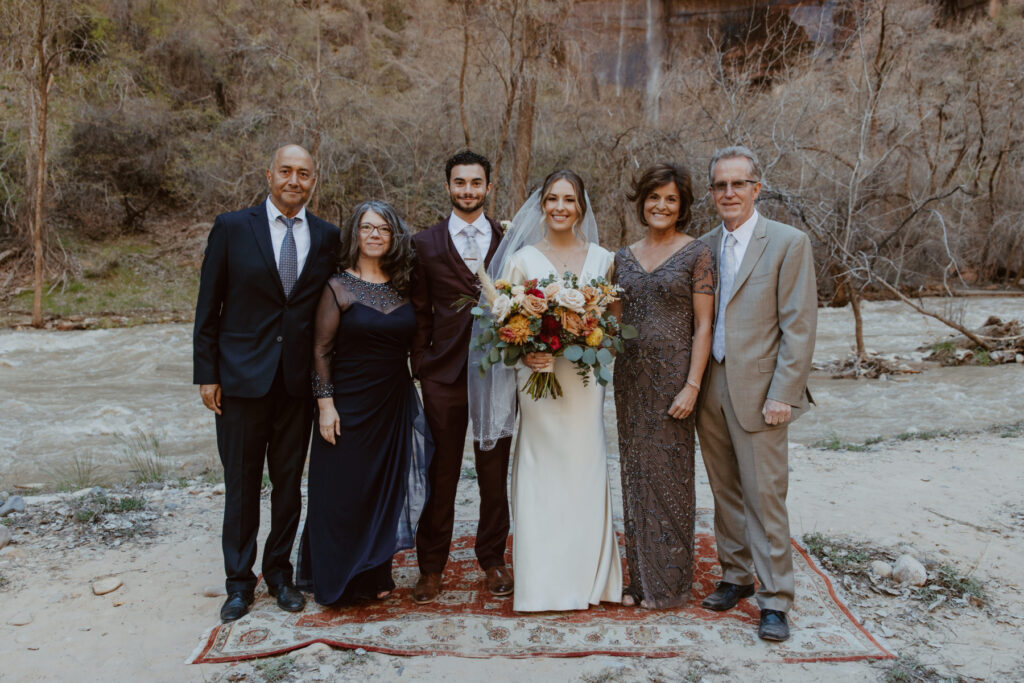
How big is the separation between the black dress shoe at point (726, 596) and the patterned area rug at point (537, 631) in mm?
33

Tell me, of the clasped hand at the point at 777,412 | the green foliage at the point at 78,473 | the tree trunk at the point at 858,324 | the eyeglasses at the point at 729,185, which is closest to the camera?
the clasped hand at the point at 777,412

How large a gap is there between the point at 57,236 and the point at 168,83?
7520 millimetres

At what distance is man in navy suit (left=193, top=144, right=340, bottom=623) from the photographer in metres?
3.38

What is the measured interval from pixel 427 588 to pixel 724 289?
6.88 feet

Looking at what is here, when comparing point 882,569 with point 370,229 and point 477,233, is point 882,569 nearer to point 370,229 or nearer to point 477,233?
point 477,233

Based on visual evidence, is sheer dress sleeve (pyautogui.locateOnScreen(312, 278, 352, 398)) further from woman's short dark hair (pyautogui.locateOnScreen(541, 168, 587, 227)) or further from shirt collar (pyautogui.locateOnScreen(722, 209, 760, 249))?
shirt collar (pyautogui.locateOnScreen(722, 209, 760, 249))

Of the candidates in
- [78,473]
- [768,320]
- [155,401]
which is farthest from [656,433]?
[155,401]

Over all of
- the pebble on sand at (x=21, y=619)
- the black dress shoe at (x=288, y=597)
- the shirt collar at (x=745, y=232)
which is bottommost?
the pebble on sand at (x=21, y=619)

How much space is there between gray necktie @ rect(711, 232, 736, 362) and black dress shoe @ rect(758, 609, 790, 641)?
1181 millimetres

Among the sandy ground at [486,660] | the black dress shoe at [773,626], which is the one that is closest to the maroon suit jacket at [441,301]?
the sandy ground at [486,660]

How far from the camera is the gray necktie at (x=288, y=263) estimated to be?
3.43 m

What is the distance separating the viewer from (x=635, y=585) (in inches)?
139

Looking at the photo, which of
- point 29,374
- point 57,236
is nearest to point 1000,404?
point 29,374

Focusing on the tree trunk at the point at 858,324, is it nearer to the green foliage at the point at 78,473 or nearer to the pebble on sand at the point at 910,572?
the pebble on sand at the point at 910,572
